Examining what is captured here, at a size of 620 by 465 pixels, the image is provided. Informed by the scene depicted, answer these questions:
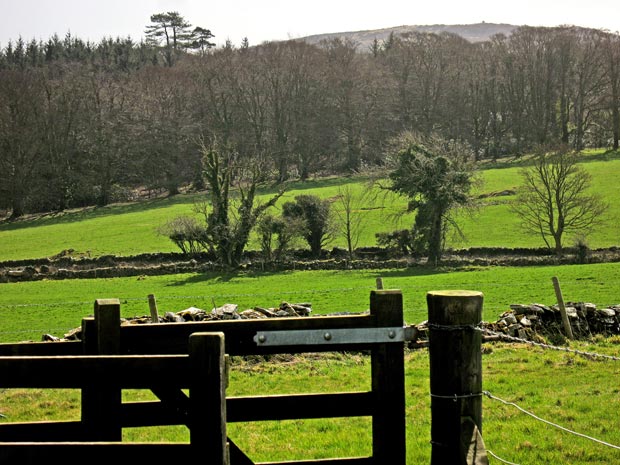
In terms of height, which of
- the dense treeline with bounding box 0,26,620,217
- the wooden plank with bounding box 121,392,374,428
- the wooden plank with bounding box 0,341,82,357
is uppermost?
the dense treeline with bounding box 0,26,620,217

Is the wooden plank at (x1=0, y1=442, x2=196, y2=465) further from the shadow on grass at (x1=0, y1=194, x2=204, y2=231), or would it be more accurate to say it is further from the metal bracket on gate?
the shadow on grass at (x1=0, y1=194, x2=204, y2=231)

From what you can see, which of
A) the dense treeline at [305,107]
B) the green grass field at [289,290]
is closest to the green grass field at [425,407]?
the green grass field at [289,290]

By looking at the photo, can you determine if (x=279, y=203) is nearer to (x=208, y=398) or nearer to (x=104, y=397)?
(x=104, y=397)

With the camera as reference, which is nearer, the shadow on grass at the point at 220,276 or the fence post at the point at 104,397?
the fence post at the point at 104,397

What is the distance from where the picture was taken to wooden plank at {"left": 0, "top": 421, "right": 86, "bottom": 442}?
16.2 ft

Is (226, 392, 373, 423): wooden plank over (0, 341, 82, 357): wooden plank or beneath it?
beneath

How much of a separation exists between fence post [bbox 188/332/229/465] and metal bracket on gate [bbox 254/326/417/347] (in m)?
0.98

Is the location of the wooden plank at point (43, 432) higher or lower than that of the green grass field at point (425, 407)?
higher

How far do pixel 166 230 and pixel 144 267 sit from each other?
381 centimetres

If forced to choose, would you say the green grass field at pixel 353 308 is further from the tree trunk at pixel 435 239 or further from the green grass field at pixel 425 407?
the tree trunk at pixel 435 239

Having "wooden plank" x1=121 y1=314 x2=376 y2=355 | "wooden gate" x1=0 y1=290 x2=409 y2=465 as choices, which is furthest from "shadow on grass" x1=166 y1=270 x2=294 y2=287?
"wooden plank" x1=121 y1=314 x2=376 y2=355

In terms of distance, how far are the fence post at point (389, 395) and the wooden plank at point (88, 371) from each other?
4.65 feet

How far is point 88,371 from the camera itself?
3857mm

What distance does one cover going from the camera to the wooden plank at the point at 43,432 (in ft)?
16.2
